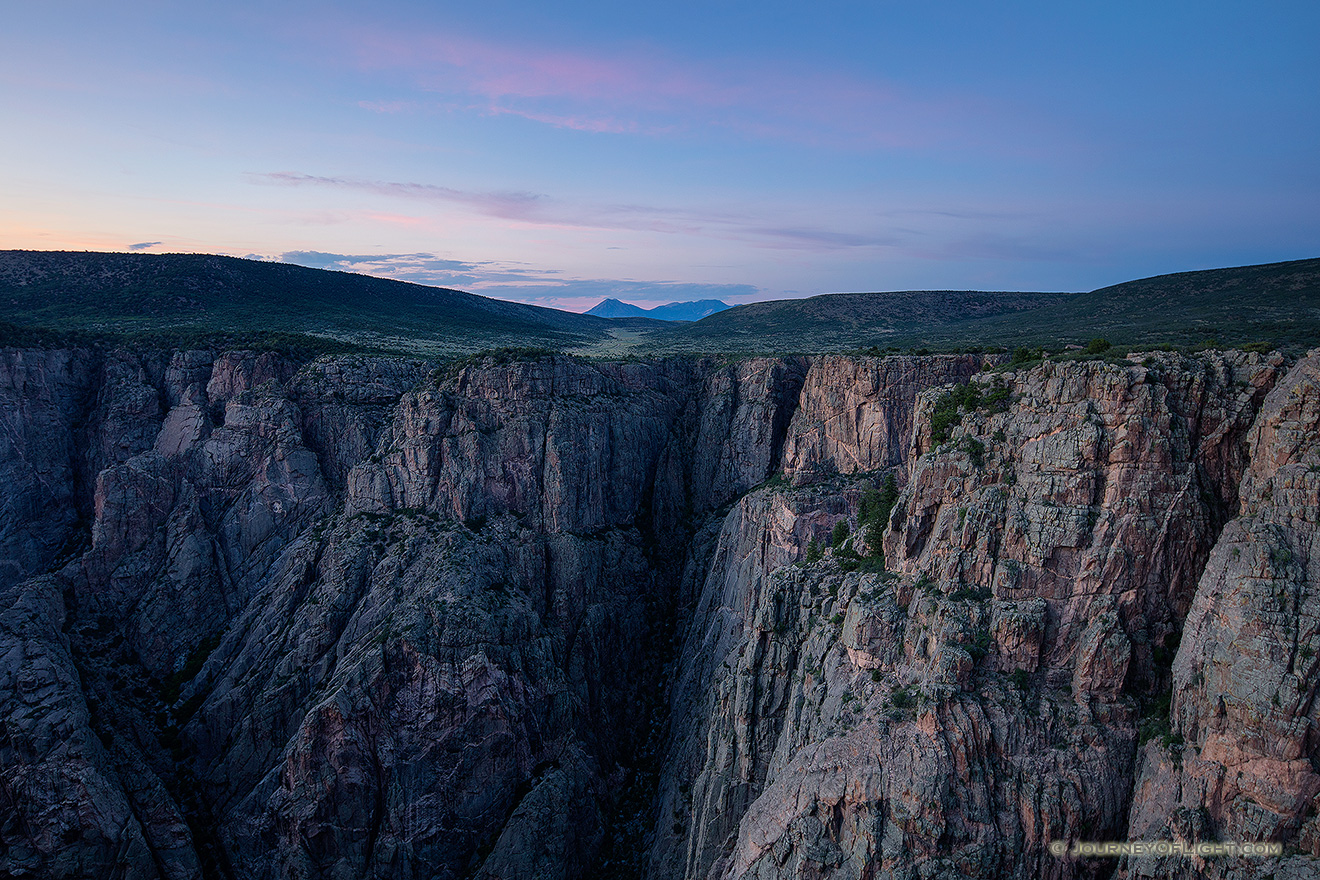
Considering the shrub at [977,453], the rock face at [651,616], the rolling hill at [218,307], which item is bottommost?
the rock face at [651,616]

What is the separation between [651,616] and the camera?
205 feet

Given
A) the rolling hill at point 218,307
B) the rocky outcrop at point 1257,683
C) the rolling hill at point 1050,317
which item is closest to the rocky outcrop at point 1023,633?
the rocky outcrop at point 1257,683

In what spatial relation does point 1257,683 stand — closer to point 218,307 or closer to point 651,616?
point 651,616

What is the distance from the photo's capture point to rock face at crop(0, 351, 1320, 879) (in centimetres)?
2586

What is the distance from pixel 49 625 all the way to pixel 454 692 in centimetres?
2812

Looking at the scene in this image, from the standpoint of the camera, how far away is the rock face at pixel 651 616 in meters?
25.9

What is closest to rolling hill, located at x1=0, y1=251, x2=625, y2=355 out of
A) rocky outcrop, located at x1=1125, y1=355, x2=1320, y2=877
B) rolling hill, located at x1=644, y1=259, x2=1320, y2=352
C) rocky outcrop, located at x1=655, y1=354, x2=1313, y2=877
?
rolling hill, located at x1=644, y1=259, x2=1320, y2=352

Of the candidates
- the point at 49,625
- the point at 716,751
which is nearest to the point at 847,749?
the point at 716,751

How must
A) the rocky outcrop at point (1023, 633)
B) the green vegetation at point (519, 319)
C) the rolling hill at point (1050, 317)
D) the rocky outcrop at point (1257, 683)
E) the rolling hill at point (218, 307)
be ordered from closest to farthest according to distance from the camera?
the rocky outcrop at point (1257, 683), the rocky outcrop at point (1023, 633), the rolling hill at point (1050, 317), the green vegetation at point (519, 319), the rolling hill at point (218, 307)

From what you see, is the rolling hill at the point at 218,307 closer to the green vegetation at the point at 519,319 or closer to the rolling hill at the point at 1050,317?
the green vegetation at the point at 519,319

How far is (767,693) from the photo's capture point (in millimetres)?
40438

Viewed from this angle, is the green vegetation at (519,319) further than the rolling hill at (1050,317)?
Yes

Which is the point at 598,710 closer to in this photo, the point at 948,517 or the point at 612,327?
the point at 948,517

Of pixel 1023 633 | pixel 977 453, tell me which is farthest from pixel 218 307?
pixel 1023 633
